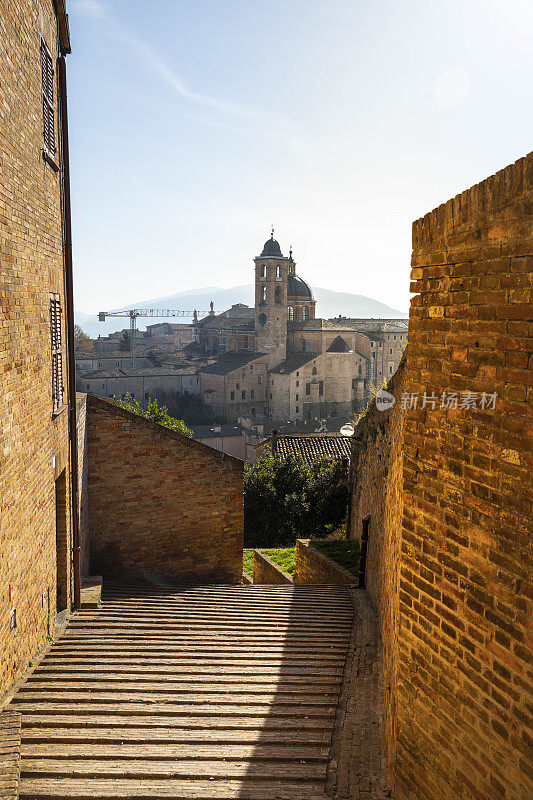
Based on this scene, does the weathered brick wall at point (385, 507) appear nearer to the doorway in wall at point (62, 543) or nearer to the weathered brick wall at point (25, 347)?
the weathered brick wall at point (25, 347)

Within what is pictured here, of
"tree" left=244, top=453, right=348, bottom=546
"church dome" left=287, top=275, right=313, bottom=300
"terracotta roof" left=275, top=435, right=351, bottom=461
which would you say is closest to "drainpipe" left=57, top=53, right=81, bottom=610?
"tree" left=244, top=453, right=348, bottom=546

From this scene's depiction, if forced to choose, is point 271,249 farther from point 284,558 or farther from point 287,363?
point 284,558

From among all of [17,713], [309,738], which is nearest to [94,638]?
[17,713]

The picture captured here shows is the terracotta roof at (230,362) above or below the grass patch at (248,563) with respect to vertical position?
above

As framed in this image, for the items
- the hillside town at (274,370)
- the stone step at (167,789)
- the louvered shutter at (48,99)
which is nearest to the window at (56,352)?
the louvered shutter at (48,99)

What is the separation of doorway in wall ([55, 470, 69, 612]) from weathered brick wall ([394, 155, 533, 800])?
16.9ft

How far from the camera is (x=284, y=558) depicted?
1503cm

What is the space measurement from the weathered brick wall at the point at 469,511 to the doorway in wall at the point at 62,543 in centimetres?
515

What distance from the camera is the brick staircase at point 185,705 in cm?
420

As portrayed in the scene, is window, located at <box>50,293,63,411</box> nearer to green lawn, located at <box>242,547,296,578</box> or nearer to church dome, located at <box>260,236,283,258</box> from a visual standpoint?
green lawn, located at <box>242,547,296,578</box>

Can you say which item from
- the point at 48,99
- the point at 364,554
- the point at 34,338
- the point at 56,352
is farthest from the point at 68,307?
the point at 364,554

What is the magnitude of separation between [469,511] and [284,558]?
40.5 feet

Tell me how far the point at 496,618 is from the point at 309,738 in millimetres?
2533

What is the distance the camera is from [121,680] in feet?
18.9
